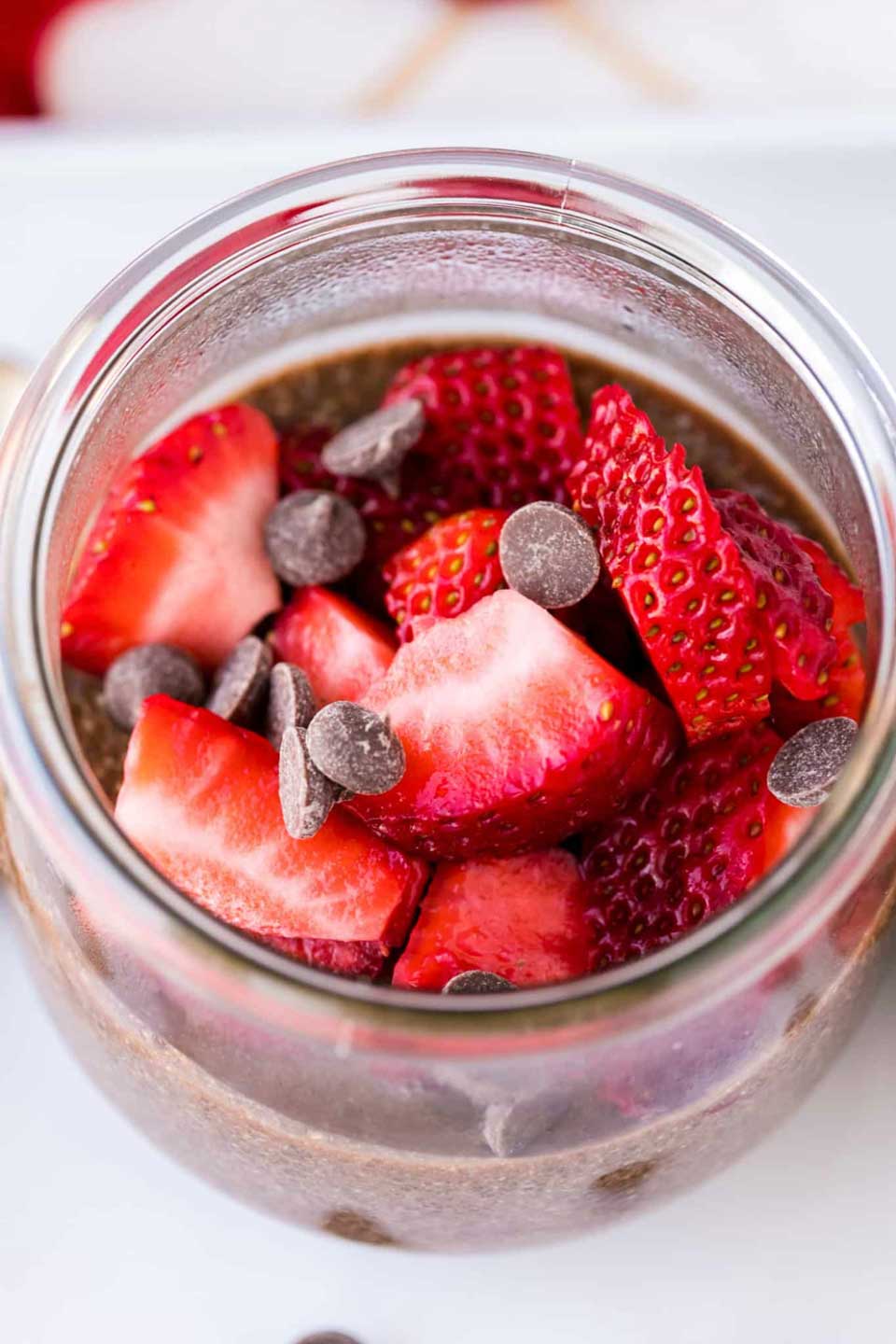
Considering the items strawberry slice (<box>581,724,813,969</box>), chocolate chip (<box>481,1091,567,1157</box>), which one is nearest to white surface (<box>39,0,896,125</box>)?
strawberry slice (<box>581,724,813,969</box>)

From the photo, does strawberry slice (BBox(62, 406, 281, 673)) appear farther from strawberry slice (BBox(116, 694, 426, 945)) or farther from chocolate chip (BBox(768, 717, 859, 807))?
chocolate chip (BBox(768, 717, 859, 807))

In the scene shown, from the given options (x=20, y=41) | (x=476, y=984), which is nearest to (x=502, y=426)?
(x=476, y=984)

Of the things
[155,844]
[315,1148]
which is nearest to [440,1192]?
[315,1148]

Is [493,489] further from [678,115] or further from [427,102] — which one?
[427,102]

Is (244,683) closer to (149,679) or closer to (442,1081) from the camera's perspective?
(149,679)

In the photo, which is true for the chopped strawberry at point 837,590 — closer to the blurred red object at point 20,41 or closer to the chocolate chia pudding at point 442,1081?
the chocolate chia pudding at point 442,1081

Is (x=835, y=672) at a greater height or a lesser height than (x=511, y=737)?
greater

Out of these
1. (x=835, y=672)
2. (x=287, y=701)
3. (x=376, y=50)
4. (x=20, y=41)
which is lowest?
(x=287, y=701)
